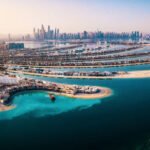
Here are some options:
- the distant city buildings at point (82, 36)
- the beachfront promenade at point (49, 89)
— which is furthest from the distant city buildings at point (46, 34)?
the beachfront promenade at point (49, 89)

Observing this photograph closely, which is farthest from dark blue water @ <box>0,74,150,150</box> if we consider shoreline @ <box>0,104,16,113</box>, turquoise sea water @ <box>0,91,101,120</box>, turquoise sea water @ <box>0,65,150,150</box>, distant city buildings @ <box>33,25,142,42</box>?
distant city buildings @ <box>33,25,142,42</box>

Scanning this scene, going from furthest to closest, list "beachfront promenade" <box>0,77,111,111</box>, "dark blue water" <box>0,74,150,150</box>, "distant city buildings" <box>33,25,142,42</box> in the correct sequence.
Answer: "distant city buildings" <box>33,25,142,42</box> → "beachfront promenade" <box>0,77,111,111</box> → "dark blue water" <box>0,74,150,150</box>

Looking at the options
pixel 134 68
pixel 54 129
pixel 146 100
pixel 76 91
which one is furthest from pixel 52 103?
pixel 134 68

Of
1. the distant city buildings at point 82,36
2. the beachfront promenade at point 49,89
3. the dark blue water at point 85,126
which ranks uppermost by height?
the distant city buildings at point 82,36

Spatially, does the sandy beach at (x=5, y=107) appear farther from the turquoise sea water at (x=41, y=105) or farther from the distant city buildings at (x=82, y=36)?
the distant city buildings at (x=82, y=36)

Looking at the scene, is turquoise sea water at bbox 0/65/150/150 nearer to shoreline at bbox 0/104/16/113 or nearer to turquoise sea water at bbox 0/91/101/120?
turquoise sea water at bbox 0/91/101/120

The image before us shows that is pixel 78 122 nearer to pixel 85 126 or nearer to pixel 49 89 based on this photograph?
pixel 85 126

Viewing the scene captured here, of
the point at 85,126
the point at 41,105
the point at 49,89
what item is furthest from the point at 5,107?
the point at 85,126
